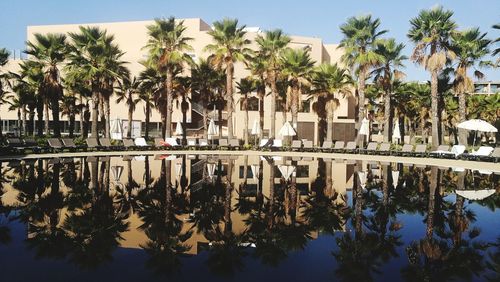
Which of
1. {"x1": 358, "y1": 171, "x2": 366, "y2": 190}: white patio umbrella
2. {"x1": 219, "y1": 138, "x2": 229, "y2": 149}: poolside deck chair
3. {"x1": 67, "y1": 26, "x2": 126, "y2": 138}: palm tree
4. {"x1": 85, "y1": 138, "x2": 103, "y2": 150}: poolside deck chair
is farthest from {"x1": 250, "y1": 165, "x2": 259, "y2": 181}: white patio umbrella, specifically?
{"x1": 67, "y1": 26, "x2": 126, "y2": 138}: palm tree

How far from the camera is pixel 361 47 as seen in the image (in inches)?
1183

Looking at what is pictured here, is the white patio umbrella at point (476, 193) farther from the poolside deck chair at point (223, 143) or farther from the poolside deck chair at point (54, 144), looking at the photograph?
the poolside deck chair at point (54, 144)

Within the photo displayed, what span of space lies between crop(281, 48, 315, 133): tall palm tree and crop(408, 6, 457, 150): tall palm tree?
7.36m

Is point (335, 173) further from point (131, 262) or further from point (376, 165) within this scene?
point (131, 262)

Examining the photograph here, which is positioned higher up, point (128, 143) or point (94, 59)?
point (94, 59)

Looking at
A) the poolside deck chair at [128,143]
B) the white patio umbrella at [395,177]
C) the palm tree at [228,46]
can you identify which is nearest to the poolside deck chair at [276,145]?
the palm tree at [228,46]

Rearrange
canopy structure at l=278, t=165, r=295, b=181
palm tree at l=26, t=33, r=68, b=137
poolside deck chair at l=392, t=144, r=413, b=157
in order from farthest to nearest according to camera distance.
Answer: palm tree at l=26, t=33, r=68, b=137
poolside deck chair at l=392, t=144, r=413, b=157
canopy structure at l=278, t=165, r=295, b=181

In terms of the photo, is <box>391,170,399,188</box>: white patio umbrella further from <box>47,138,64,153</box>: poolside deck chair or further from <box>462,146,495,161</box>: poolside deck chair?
<box>47,138,64,153</box>: poolside deck chair

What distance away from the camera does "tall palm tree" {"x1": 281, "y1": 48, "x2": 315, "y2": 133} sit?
29062 millimetres

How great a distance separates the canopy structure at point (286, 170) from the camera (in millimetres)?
Result: 15969

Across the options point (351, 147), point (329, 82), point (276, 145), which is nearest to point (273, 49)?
point (329, 82)

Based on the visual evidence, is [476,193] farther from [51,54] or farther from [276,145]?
[51,54]

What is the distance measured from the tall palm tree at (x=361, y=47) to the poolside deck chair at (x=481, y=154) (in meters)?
8.18

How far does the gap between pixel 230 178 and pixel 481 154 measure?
14915 mm
